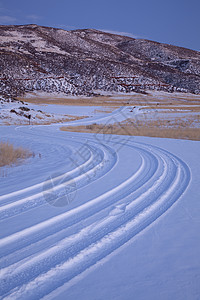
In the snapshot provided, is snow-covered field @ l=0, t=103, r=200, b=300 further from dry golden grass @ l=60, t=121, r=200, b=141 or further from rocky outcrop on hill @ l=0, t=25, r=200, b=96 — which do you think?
rocky outcrop on hill @ l=0, t=25, r=200, b=96

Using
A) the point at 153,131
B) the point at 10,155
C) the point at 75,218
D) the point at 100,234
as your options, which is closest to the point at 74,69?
the point at 153,131

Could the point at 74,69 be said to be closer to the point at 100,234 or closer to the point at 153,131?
the point at 153,131

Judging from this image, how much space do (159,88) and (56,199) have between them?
308 ft

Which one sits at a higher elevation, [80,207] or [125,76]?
[125,76]

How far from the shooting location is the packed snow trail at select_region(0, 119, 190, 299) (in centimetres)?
299

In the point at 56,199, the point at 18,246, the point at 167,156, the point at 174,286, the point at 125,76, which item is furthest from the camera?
the point at 125,76

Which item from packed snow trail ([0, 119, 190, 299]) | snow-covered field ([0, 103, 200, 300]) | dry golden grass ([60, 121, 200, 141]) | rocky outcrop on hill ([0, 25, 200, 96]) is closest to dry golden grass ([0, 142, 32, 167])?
snow-covered field ([0, 103, 200, 300])

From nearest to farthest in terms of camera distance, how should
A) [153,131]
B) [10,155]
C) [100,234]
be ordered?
[100,234] → [10,155] → [153,131]

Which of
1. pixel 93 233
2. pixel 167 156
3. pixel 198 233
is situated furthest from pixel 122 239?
pixel 167 156

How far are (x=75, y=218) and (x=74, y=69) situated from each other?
87.8 meters

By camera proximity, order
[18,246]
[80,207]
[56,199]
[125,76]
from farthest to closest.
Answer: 1. [125,76]
2. [56,199]
3. [80,207]
4. [18,246]

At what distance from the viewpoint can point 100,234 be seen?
3814 millimetres

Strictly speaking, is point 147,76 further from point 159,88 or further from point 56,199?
point 56,199

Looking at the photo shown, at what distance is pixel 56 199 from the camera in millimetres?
5344
